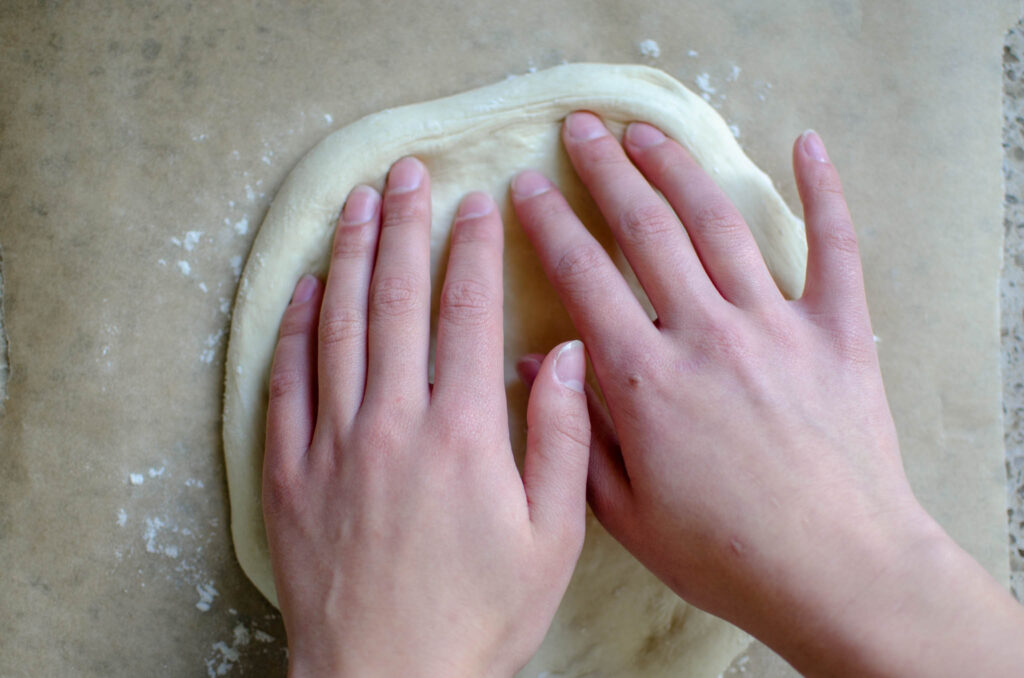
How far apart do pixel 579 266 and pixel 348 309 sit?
0.90 ft

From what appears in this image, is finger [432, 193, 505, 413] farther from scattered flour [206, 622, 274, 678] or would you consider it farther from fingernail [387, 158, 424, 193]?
scattered flour [206, 622, 274, 678]

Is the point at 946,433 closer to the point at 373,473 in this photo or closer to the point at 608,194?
the point at 608,194

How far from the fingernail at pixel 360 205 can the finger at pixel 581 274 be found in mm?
179

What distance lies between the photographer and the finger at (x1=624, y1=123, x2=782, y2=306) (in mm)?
764

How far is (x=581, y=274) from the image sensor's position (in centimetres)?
78

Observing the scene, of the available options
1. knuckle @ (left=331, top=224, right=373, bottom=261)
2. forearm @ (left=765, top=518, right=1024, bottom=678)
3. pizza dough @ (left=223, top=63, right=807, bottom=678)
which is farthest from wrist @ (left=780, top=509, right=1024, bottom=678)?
knuckle @ (left=331, top=224, right=373, bottom=261)

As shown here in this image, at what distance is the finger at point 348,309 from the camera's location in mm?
770

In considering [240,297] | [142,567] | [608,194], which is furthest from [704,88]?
[142,567]

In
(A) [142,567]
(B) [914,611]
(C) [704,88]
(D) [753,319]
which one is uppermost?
(C) [704,88]

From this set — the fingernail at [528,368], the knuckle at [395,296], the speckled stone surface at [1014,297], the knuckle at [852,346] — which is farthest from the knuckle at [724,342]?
the speckled stone surface at [1014,297]

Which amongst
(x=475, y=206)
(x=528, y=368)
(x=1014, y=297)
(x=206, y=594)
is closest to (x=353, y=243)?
(x=475, y=206)

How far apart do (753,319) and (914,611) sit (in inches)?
12.4

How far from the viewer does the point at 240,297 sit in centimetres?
92

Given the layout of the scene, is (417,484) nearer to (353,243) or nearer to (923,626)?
(353,243)
